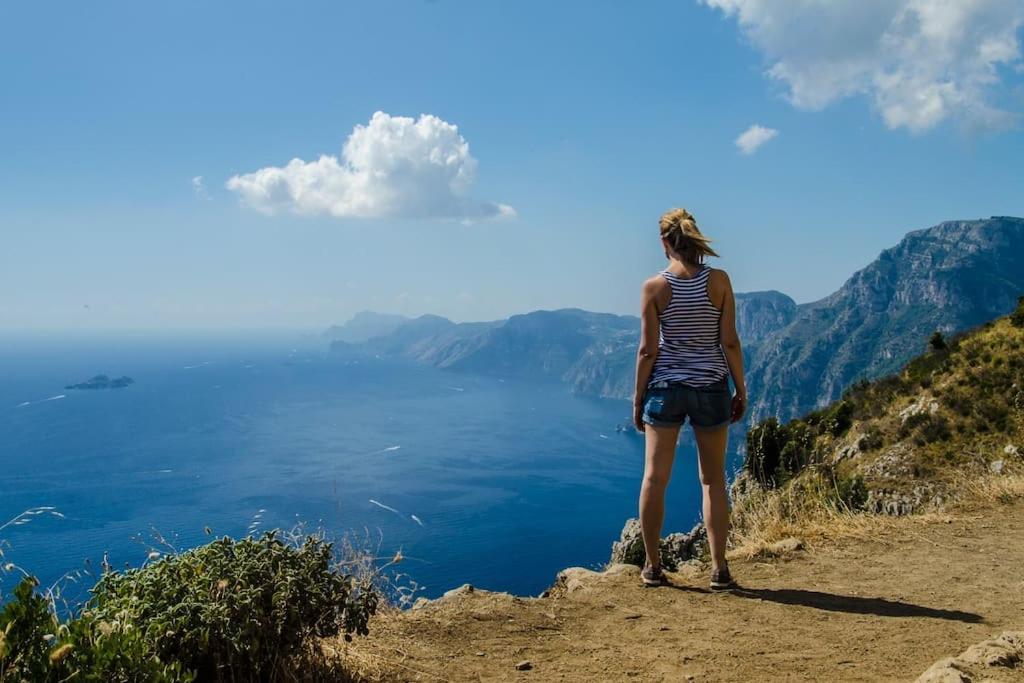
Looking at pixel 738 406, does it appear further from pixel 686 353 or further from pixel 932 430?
pixel 932 430

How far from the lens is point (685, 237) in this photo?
413 cm

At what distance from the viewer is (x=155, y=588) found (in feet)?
8.09

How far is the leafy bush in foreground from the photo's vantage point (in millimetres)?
1934

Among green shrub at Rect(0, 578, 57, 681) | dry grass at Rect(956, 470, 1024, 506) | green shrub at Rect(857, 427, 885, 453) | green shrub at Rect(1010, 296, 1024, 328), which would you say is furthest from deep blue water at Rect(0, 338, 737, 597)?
green shrub at Rect(1010, 296, 1024, 328)

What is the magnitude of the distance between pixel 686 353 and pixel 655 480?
826 mm

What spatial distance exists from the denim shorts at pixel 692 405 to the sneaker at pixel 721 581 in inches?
41.2

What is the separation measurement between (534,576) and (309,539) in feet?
170

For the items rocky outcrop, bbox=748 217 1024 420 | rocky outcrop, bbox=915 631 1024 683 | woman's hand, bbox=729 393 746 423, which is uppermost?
rocky outcrop, bbox=748 217 1024 420

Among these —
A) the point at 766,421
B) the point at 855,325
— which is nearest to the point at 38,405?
the point at 766,421

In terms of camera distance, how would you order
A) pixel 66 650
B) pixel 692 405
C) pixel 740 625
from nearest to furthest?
pixel 66 650
pixel 740 625
pixel 692 405

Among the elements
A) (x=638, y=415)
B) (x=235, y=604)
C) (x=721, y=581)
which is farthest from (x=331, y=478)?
(x=235, y=604)

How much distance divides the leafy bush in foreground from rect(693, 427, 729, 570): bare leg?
225cm

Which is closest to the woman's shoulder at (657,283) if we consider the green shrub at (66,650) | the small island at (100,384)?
the green shrub at (66,650)

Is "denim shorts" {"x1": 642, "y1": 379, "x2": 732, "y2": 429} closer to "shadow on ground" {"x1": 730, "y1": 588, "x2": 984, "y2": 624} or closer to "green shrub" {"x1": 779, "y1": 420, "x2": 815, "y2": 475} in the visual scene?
"shadow on ground" {"x1": 730, "y1": 588, "x2": 984, "y2": 624}
